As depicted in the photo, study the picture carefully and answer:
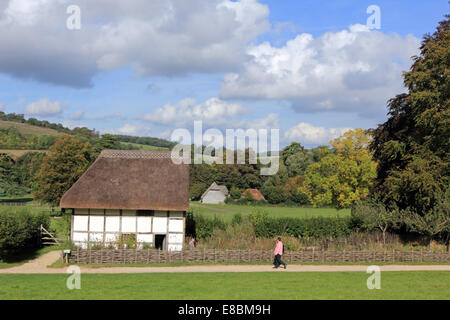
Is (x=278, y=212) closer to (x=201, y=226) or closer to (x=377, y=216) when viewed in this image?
(x=377, y=216)

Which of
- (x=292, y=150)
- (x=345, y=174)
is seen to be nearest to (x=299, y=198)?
(x=292, y=150)

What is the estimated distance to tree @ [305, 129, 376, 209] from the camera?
41.1 meters

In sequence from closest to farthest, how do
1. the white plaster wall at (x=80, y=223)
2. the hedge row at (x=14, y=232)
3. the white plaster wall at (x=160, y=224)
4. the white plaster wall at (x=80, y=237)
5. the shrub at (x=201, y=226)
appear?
the hedge row at (x=14, y=232) < the white plaster wall at (x=80, y=237) < the white plaster wall at (x=80, y=223) < the white plaster wall at (x=160, y=224) < the shrub at (x=201, y=226)

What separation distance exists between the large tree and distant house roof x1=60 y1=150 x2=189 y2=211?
42.8 feet

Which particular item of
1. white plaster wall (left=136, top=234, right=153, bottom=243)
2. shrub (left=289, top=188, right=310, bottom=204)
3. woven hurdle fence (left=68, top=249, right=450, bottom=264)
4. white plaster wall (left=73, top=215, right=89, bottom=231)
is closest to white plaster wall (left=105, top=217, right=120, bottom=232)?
white plaster wall (left=73, top=215, right=89, bottom=231)

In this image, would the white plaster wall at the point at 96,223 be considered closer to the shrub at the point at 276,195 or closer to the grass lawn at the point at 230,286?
the grass lawn at the point at 230,286

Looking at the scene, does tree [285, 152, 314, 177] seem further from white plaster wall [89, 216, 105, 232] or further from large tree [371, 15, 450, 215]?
white plaster wall [89, 216, 105, 232]

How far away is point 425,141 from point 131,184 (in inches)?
715

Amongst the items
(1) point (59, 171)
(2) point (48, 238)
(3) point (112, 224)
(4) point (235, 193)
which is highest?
(1) point (59, 171)

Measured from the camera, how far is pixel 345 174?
4181cm

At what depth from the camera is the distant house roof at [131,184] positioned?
81.5 ft

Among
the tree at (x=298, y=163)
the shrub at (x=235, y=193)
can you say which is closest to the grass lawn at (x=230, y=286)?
the shrub at (x=235, y=193)

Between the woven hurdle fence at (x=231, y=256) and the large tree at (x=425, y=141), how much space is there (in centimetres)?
371
